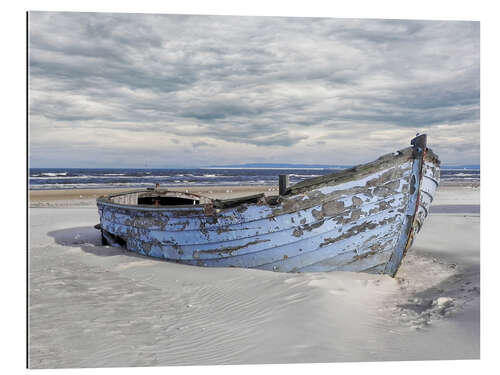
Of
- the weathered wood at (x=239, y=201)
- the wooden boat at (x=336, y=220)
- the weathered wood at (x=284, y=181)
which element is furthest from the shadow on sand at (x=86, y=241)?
the weathered wood at (x=284, y=181)

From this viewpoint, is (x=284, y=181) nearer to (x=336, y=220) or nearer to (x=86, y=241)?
(x=336, y=220)

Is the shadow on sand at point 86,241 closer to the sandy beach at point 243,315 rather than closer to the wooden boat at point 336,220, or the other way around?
the sandy beach at point 243,315

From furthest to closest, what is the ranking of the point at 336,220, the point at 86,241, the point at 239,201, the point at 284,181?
the point at 86,241 → the point at 284,181 → the point at 239,201 → the point at 336,220

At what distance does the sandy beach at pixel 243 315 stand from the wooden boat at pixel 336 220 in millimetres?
173

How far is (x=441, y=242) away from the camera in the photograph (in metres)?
6.38

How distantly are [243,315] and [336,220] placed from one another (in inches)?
50.9

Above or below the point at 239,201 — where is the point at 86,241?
below

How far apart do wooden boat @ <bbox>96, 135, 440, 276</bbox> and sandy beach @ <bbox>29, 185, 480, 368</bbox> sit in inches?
6.8

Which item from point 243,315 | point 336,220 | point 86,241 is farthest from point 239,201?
point 86,241

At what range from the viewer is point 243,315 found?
3.53 m

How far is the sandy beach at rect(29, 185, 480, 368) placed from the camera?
121 inches

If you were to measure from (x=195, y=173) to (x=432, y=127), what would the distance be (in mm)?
28148
